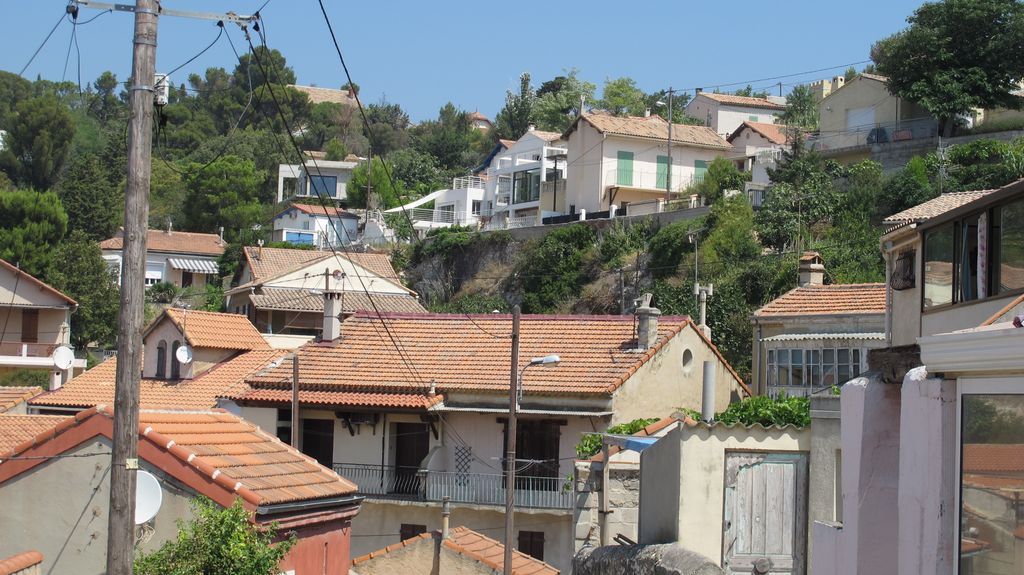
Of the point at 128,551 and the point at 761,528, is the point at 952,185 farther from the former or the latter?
the point at 128,551

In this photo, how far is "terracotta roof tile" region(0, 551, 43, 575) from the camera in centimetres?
1240

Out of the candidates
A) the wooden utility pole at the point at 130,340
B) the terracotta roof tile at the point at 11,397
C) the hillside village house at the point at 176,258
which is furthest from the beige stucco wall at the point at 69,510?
the hillside village house at the point at 176,258

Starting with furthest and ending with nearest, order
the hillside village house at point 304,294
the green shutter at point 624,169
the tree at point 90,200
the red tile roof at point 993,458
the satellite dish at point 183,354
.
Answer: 1. the tree at point 90,200
2. the green shutter at point 624,169
3. the hillside village house at point 304,294
4. the satellite dish at point 183,354
5. the red tile roof at point 993,458

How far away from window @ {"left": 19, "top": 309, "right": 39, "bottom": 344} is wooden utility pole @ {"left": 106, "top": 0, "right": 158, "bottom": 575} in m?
44.1

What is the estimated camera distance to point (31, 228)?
71750mm

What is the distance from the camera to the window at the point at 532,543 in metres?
30.2

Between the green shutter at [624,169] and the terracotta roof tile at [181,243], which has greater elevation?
the green shutter at [624,169]

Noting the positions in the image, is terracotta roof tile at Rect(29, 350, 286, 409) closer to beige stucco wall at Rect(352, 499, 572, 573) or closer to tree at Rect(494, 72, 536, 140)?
beige stucco wall at Rect(352, 499, 572, 573)

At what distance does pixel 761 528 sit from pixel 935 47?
1595 inches

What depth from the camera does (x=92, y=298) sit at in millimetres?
64062

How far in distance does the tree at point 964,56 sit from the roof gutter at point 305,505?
136ft

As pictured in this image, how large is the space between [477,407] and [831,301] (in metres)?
9.21

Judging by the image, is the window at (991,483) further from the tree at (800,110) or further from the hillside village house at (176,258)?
the tree at (800,110)

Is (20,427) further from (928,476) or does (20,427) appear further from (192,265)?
(192,265)
